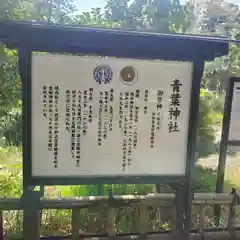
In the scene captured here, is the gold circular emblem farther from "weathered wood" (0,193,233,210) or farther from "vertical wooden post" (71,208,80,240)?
"vertical wooden post" (71,208,80,240)

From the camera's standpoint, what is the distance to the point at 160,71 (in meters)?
3.08

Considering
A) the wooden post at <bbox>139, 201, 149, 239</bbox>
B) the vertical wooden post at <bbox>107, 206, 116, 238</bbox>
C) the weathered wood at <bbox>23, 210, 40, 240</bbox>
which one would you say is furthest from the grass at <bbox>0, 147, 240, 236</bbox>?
the weathered wood at <bbox>23, 210, 40, 240</bbox>

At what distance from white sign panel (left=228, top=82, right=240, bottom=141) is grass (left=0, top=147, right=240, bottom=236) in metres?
0.91

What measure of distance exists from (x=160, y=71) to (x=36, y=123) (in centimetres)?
124

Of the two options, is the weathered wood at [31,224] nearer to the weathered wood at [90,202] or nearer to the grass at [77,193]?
the weathered wood at [90,202]

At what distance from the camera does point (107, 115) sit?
3029 millimetres

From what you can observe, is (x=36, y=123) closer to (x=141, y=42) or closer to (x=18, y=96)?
(x=141, y=42)

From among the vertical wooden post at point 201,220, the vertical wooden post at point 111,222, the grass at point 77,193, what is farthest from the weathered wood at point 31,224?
the vertical wooden post at point 201,220

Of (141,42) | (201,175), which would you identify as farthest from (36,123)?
(201,175)

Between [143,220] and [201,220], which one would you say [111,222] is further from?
[201,220]

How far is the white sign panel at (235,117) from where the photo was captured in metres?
3.82

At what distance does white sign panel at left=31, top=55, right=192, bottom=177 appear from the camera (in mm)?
2945

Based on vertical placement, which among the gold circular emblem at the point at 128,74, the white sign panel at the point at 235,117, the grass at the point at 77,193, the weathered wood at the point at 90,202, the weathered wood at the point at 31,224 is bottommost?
the grass at the point at 77,193

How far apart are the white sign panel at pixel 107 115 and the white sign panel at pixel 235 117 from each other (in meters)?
0.95
